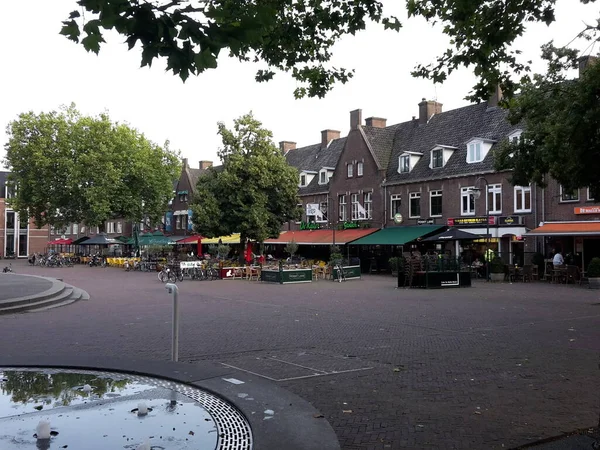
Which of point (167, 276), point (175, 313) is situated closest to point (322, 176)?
point (167, 276)

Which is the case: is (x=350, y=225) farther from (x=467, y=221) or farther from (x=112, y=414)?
(x=112, y=414)

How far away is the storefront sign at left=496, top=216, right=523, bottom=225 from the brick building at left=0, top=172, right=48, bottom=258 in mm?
76532

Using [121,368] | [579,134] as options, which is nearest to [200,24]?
[121,368]

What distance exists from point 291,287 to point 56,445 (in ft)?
66.8

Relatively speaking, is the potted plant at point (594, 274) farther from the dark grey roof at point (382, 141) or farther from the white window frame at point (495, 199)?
the dark grey roof at point (382, 141)

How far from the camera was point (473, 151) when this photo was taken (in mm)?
34781

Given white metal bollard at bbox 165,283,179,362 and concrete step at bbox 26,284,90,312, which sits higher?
white metal bollard at bbox 165,283,179,362

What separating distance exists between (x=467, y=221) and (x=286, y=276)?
12699 millimetres

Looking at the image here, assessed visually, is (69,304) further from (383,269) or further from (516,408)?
(383,269)

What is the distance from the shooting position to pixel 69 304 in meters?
17.9

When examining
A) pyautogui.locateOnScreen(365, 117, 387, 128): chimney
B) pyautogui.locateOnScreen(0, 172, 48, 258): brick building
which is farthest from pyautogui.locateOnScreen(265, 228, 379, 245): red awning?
pyautogui.locateOnScreen(0, 172, 48, 258): brick building

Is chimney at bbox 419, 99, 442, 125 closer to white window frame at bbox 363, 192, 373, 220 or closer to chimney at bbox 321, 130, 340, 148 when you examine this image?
white window frame at bbox 363, 192, 373, 220

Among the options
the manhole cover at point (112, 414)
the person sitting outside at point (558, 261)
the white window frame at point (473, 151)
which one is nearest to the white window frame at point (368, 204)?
the white window frame at point (473, 151)

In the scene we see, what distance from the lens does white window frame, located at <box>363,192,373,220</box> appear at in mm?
41250
